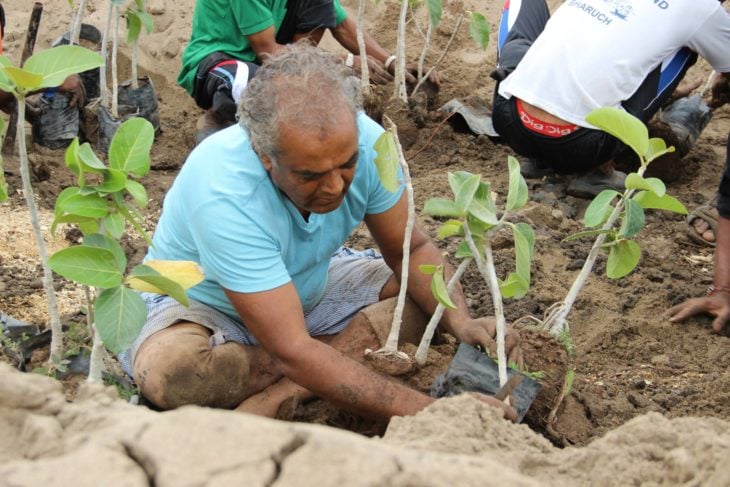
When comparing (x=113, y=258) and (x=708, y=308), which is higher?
(x=113, y=258)

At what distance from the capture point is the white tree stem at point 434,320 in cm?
230

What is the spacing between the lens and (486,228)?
7.15 feet

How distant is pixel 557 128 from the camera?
3881mm

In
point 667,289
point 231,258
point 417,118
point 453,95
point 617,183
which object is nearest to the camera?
point 231,258

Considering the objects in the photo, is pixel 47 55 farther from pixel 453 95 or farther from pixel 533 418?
pixel 453 95

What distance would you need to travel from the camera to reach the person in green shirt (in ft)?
13.7

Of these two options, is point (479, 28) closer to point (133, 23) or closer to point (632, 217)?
point (133, 23)

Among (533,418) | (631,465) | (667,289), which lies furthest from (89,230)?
(667,289)

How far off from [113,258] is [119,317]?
0.42 ft

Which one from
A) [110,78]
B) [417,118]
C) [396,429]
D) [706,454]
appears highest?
[706,454]

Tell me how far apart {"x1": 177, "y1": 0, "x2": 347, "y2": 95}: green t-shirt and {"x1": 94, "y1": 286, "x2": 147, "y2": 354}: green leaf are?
241 centimetres

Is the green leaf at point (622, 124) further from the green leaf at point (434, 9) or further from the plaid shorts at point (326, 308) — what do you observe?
the green leaf at point (434, 9)

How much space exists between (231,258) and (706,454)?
113cm

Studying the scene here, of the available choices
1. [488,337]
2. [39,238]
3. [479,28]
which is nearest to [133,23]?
[479,28]
